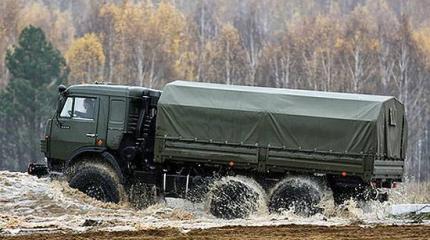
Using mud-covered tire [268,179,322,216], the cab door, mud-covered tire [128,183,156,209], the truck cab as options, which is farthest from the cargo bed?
the cab door

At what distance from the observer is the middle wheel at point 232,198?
20406 millimetres

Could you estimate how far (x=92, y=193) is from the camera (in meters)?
21.4

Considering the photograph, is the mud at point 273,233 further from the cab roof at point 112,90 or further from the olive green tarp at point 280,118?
the cab roof at point 112,90

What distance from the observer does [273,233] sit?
53.4 ft

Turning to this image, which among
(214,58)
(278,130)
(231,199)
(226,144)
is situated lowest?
(231,199)

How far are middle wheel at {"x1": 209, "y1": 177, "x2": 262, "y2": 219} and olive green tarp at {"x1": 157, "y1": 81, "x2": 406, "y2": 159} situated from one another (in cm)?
87

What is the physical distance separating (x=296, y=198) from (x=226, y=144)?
179 centimetres

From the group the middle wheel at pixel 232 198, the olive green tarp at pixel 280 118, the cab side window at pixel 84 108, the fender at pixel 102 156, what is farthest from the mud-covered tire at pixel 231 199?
the cab side window at pixel 84 108

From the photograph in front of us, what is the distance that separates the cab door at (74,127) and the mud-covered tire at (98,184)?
23.7 inches

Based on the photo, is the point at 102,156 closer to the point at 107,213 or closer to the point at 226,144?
the point at 107,213

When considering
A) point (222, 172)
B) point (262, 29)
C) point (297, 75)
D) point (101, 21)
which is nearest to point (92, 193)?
point (222, 172)

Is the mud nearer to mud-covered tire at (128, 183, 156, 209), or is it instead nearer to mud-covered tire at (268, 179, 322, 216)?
mud-covered tire at (268, 179, 322, 216)

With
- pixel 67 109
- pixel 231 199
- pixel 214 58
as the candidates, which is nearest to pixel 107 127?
pixel 67 109

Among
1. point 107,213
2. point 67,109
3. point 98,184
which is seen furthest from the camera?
point 67,109
